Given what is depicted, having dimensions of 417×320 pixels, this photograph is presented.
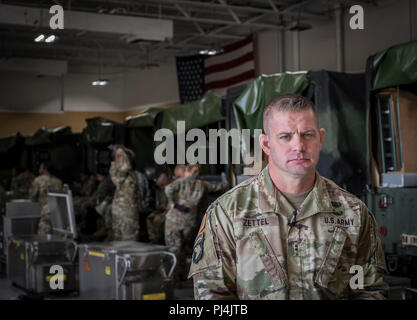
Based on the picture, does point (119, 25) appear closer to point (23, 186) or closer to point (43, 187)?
point (43, 187)

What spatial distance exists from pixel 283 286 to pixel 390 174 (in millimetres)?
2733

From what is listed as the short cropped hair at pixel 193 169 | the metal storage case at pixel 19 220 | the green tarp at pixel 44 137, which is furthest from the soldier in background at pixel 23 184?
the short cropped hair at pixel 193 169

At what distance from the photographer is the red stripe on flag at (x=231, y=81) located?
49.4ft

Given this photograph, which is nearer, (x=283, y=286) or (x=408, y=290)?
(x=283, y=286)

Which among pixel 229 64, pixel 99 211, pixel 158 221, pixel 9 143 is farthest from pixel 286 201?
pixel 229 64

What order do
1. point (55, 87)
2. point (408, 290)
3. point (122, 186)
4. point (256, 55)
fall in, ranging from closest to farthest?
point (408, 290) → point (122, 186) → point (256, 55) → point (55, 87)

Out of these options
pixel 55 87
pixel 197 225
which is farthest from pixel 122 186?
pixel 55 87

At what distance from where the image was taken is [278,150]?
2.28m

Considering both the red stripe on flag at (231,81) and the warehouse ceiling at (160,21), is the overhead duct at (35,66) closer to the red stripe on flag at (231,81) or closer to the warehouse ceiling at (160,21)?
the warehouse ceiling at (160,21)

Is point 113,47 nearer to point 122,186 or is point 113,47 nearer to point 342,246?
point 122,186
